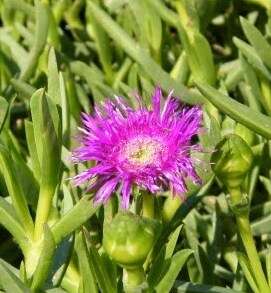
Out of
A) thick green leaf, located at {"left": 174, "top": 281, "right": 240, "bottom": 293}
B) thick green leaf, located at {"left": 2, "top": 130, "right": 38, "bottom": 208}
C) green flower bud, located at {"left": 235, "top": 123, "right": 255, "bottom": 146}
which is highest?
green flower bud, located at {"left": 235, "top": 123, "right": 255, "bottom": 146}

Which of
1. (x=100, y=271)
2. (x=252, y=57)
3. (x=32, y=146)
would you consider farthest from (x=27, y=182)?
(x=252, y=57)

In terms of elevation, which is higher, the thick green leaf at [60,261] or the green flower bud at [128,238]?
the green flower bud at [128,238]

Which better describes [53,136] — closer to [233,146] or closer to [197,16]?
[233,146]

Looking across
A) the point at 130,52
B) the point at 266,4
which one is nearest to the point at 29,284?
the point at 130,52

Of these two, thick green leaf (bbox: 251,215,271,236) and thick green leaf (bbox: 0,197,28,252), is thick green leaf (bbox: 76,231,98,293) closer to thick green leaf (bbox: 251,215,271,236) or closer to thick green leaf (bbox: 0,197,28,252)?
thick green leaf (bbox: 0,197,28,252)

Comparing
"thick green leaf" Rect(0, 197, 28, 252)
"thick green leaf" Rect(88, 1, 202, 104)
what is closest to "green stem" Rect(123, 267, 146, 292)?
"thick green leaf" Rect(0, 197, 28, 252)

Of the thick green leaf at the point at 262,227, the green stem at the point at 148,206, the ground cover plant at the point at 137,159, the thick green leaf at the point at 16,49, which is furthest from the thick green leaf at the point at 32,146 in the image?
the thick green leaf at the point at 16,49

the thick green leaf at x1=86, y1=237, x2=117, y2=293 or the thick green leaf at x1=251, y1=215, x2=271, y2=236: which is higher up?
the thick green leaf at x1=86, y1=237, x2=117, y2=293

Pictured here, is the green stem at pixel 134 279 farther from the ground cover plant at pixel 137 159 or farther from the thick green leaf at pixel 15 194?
the thick green leaf at pixel 15 194
